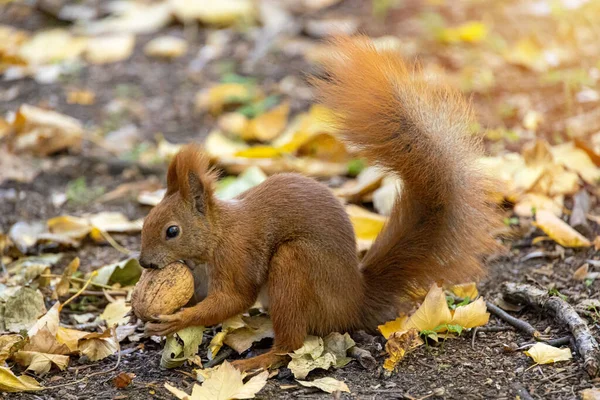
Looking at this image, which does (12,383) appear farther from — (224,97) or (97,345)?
(224,97)

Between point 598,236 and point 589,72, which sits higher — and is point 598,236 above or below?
below

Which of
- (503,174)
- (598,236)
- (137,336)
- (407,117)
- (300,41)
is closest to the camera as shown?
(407,117)

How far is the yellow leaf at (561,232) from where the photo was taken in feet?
8.42

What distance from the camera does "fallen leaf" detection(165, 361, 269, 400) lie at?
1.81 metres

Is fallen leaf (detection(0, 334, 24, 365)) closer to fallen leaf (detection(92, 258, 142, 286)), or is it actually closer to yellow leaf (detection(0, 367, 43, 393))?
yellow leaf (detection(0, 367, 43, 393))

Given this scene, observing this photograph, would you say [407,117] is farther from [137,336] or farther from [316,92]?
[137,336]

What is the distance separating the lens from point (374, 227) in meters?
2.75

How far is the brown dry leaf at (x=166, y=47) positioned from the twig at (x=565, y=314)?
10.4 feet

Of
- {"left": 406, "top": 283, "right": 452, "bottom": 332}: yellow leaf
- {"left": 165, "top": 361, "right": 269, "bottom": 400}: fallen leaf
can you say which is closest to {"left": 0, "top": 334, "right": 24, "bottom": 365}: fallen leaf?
{"left": 165, "top": 361, "right": 269, "bottom": 400}: fallen leaf

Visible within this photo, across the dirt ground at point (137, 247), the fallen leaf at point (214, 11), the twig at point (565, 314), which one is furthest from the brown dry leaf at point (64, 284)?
the fallen leaf at point (214, 11)

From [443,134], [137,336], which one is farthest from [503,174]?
[137,336]

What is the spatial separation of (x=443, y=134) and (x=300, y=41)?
9.91ft

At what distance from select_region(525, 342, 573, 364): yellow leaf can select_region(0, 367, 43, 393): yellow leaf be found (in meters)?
1.20

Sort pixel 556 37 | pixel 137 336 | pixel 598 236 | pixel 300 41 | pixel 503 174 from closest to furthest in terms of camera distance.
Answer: pixel 137 336
pixel 598 236
pixel 503 174
pixel 556 37
pixel 300 41
